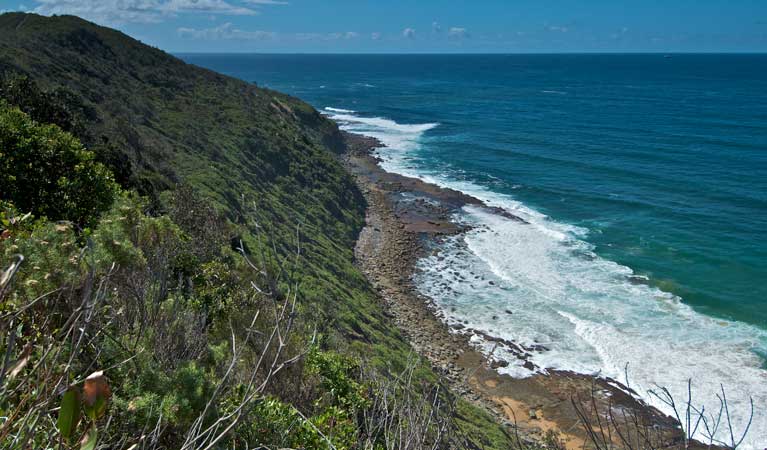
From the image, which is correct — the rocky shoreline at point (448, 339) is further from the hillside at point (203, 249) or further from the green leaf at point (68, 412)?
the green leaf at point (68, 412)

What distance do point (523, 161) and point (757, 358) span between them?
120 feet

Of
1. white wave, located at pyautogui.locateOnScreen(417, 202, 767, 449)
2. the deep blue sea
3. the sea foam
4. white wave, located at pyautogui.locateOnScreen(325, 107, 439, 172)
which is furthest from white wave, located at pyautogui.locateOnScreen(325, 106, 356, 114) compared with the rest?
white wave, located at pyautogui.locateOnScreen(417, 202, 767, 449)

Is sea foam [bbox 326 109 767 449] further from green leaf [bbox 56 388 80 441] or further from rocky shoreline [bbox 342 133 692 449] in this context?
green leaf [bbox 56 388 80 441]

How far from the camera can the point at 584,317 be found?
28.8 metres

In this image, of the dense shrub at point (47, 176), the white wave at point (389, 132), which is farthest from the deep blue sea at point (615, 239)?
the dense shrub at point (47, 176)

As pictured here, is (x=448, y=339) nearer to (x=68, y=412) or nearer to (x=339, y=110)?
(x=68, y=412)

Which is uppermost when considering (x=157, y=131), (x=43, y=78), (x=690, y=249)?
(x=43, y=78)

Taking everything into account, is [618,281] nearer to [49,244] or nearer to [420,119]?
[49,244]

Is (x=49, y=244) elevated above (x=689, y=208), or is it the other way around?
(x=49, y=244)

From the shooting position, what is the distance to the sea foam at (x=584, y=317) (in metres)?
23.8

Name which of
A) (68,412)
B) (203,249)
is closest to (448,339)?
(203,249)

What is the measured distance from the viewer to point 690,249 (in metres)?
36.0

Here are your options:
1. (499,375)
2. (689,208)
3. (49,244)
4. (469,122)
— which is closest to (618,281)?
(499,375)

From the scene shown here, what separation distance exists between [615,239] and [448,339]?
18.4m
